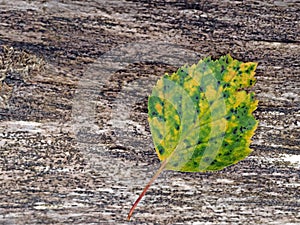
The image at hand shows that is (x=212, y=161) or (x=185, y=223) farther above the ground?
(x=212, y=161)

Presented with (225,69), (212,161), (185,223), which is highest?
(225,69)

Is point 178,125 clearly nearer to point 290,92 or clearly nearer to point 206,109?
point 206,109

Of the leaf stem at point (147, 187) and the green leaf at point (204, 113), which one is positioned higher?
the green leaf at point (204, 113)

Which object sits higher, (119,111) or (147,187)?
(119,111)

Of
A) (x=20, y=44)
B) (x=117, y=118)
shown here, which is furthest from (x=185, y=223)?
(x=20, y=44)
